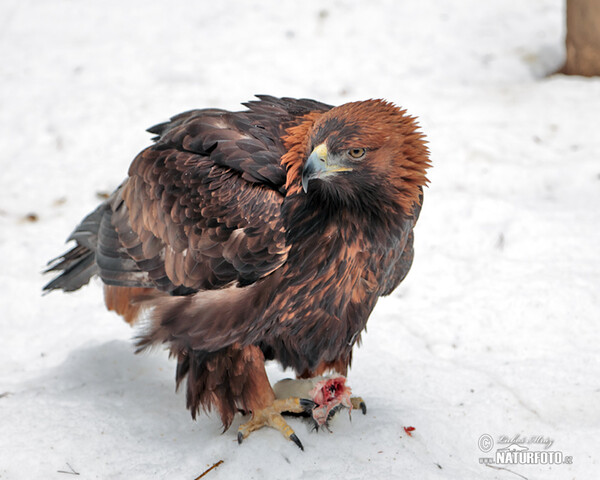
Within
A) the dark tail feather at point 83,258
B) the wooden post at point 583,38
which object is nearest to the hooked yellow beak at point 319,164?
the dark tail feather at point 83,258

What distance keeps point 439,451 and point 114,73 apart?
5.25m

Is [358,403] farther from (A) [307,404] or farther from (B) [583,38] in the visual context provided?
(B) [583,38]

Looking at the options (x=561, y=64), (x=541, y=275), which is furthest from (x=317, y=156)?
(x=561, y=64)

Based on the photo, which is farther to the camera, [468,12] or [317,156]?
[468,12]

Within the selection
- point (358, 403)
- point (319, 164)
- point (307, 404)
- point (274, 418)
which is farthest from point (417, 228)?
point (319, 164)

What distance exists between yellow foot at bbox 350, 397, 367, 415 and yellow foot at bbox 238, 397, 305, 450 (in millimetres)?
345

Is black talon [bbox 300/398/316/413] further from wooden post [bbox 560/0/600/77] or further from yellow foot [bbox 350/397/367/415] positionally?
wooden post [bbox 560/0/600/77]

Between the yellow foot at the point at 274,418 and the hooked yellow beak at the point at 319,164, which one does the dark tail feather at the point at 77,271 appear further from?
the hooked yellow beak at the point at 319,164

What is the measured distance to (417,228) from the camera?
5535mm

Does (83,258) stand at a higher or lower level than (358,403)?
higher

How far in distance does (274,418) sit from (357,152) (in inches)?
55.2

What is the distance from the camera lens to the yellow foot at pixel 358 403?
12.4 feet

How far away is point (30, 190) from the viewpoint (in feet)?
19.9

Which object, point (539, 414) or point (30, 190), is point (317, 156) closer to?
point (539, 414)
